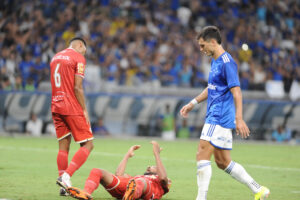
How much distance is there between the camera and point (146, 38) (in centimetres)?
2570

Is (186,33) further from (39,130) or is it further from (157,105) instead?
(39,130)

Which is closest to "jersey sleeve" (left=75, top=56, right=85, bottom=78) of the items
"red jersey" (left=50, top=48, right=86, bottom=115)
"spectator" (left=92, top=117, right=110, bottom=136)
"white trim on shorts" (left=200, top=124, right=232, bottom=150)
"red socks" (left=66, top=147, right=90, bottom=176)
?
"red jersey" (left=50, top=48, right=86, bottom=115)

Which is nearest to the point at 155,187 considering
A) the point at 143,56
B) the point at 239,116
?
the point at 239,116

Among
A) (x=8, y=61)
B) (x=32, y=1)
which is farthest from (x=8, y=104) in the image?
(x=32, y=1)

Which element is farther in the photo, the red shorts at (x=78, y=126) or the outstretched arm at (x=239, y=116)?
the red shorts at (x=78, y=126)

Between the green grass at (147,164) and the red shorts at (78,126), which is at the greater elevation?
the red shorts at (78,126)

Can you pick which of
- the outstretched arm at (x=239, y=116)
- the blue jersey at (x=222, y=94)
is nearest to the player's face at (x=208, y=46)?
the blue jersey at (x=222, y=94)

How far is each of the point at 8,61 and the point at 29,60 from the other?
0.83 m

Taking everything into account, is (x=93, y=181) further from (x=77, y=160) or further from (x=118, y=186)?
(x=77, y=160)

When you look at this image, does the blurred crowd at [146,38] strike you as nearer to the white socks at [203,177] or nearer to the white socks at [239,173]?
the white socks at [239,173]

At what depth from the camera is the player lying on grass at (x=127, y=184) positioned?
7.33m

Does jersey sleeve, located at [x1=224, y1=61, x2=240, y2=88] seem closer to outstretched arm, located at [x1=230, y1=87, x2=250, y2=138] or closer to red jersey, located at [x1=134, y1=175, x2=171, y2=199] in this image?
outstretched arm, located at [x1=230, y1=87, x2=250, y2=138]

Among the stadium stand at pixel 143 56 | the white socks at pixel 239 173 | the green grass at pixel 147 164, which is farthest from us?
the stadium stand at pixel 143 56

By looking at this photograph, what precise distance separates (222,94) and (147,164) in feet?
20.5
